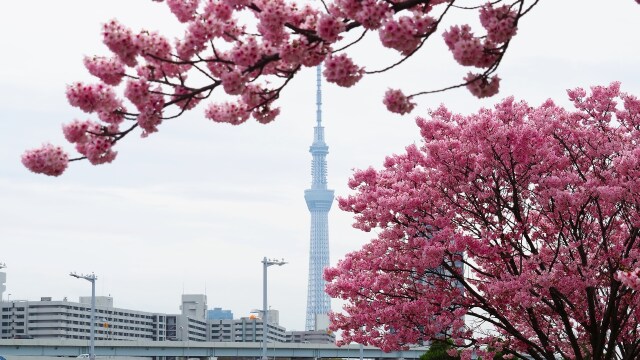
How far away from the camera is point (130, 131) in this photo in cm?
980

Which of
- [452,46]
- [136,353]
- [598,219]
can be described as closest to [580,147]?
[598,219]

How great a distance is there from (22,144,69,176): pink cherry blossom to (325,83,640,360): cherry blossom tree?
13.3m

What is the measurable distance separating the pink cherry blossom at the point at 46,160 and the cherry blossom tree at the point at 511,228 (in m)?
13.3

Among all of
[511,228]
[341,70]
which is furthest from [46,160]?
[511,228]

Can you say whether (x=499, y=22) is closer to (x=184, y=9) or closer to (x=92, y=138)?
(x=184, y=9)

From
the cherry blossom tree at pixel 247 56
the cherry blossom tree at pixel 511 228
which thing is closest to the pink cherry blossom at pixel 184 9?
the cherry blossom tree at pixel 247 56

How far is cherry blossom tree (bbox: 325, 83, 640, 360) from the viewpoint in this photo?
21.8 m

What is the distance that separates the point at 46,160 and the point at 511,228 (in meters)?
14.8

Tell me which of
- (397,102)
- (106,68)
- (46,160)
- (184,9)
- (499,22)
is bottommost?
(46,160)

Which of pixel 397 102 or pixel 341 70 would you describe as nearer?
pixel 341 70

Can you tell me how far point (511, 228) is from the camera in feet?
74.5

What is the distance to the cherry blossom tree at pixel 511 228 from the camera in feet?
71.4

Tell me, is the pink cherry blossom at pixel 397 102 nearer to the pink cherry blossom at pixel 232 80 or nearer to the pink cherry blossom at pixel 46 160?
the pink cherry blossom at pixel 232 80

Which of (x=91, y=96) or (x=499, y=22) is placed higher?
(x=499, y=22)
